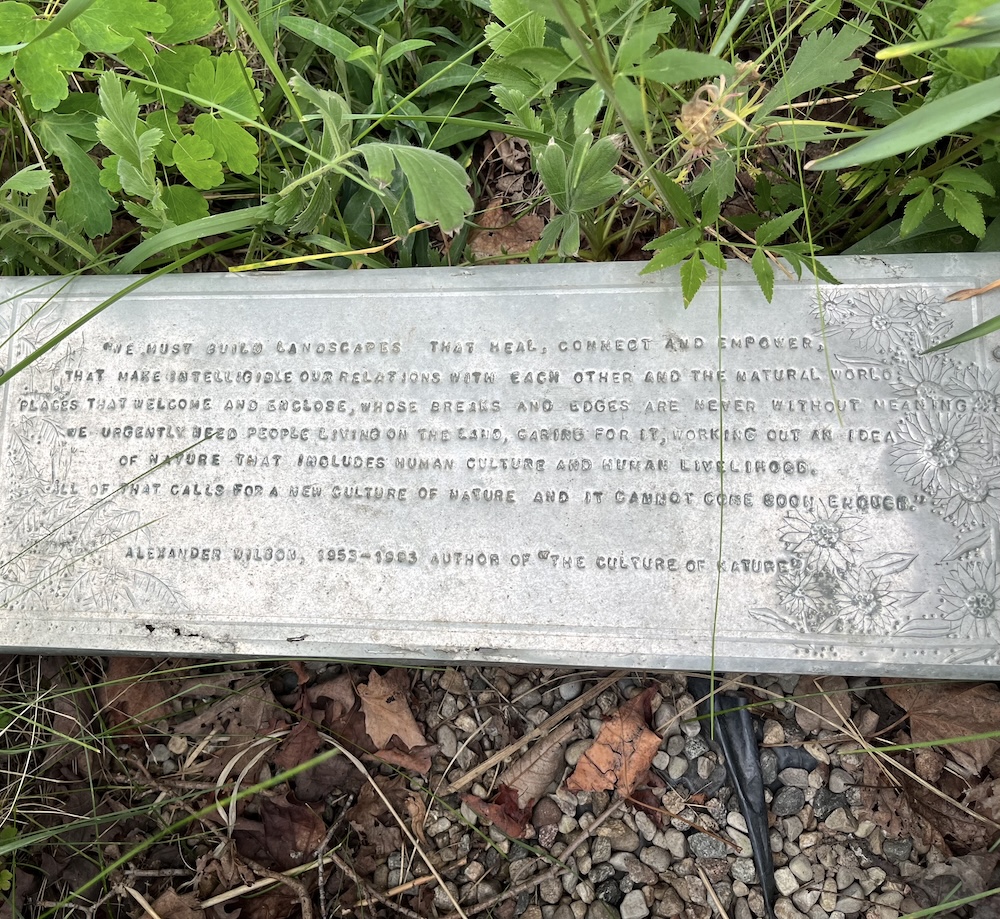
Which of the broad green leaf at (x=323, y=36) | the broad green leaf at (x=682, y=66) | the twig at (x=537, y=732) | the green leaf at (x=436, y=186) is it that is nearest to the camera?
the broad green leaf at (x=682, y=66)

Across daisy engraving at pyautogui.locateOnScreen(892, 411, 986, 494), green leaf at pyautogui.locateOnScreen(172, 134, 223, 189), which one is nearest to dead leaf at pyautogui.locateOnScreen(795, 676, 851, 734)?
daisy engraving at pyautogui.locateOnScreen(892, 411, 986, 494)

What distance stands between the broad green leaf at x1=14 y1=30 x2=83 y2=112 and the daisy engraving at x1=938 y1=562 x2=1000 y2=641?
272cm

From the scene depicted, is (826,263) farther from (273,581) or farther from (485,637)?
(273,581)

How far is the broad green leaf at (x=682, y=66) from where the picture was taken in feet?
4.42

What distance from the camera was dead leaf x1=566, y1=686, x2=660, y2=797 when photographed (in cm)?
206

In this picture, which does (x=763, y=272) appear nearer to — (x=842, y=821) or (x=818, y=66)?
(x=818, y=66)

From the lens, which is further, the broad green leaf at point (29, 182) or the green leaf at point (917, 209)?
the broad green leaf at point (29, 182)

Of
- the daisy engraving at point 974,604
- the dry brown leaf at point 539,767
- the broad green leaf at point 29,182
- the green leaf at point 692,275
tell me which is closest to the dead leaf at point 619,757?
the dry brown leaf at point 539,767

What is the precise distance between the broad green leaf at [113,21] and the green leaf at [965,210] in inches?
84.9

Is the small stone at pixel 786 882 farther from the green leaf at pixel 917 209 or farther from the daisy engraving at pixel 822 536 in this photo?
the green leaf at pixel 917 209

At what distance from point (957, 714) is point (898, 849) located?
1.29ft

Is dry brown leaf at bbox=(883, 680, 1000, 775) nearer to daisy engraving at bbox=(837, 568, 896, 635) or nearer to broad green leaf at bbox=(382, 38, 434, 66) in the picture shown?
daisy engraving at bbox=(837, 568, 896, 635)

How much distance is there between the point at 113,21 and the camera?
80.5 inches

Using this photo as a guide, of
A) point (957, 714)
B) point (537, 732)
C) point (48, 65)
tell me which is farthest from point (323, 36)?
point (957, 714)
